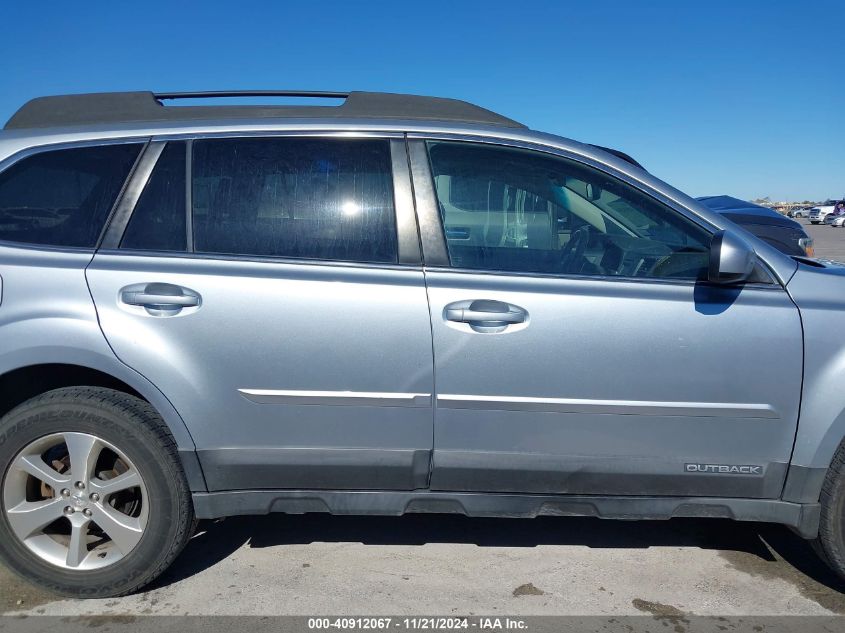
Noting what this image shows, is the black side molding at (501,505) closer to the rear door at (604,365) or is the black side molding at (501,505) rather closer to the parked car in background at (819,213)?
the rear door at (604,365)

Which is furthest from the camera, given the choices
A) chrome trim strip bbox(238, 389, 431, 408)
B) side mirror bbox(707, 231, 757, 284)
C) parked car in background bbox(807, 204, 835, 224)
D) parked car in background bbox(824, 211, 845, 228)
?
parked car in background bbox(807, 204, 835, 224)

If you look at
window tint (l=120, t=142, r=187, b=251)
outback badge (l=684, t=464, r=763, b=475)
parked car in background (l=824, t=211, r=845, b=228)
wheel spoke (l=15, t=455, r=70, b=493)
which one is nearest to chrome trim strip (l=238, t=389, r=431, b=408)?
window tint (l=120, t=142, r=187, b=251)

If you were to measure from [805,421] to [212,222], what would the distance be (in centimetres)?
241

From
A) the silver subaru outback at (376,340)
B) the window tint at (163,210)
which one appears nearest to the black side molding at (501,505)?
the silver subaru outback at (376,340)

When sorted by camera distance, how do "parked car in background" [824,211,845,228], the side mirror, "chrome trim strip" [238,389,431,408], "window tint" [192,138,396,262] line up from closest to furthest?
1. the side mirror
2. "chrome trim strip" [238,389,431,408]
3. "window tint" [192,138,396,262]
4. "parked car in background" [824,211,845,228]

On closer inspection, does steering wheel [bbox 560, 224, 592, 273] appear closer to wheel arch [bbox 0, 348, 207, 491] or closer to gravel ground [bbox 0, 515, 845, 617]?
gravel ground [bbox 0, 515, 845, 617]

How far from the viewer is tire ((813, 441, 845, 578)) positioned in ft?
8.35

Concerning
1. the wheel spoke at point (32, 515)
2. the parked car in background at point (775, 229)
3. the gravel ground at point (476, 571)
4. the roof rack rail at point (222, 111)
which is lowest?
the gravel ground at point (476, 571)

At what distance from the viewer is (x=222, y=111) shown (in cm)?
286

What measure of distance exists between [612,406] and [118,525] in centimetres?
199

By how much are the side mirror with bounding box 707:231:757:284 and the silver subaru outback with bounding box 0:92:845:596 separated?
0.03 feet

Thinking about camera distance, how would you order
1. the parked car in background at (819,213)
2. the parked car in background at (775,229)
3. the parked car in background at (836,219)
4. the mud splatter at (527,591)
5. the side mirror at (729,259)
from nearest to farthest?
1. the side mirror at (729,259)
2. the mud splatter at (527,591)
3. the parked car in background at (775,229)
4. the parked car in background at (836,219)
5. the parked car in background at (819,213)

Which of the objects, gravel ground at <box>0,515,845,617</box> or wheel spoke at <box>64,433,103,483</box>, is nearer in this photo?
wheel spoke at <box>64,433,103,483</box>

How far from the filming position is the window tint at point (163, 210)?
8.68 feet
